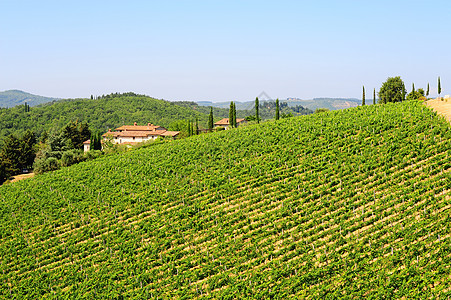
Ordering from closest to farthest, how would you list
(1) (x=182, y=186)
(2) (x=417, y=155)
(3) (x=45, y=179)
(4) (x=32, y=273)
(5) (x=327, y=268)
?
1. (5) (x=327, y=268)
2. (4) (x=32, y=273)
3. (2) (x=417, y=155)
4. (1) (x=182, y=186)
5. (3) (x=45, y=179)

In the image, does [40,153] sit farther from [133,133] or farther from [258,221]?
[258,221]

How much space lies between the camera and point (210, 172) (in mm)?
30422

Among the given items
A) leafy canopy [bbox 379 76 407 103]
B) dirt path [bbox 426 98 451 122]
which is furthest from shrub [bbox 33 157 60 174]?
leafy canopy [bbox 379 76 407 103]

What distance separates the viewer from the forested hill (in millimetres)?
133125

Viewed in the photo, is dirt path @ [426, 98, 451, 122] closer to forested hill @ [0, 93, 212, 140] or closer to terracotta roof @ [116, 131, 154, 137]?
terracotta roof @ [116, 131, 154, 137]

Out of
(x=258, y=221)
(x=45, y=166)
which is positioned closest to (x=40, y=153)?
(x=45, y=166)

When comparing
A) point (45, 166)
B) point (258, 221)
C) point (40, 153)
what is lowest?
point (258, 221)

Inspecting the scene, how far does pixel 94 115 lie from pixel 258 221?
136565 mm

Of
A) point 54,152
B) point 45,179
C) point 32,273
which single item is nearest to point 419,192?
point 32,273

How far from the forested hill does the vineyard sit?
10723cm

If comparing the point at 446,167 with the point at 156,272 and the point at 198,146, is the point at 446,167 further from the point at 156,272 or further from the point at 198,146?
the point at 198,146

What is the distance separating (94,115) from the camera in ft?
479

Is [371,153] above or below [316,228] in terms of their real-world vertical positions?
above

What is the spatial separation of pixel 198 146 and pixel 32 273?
19138 mm
